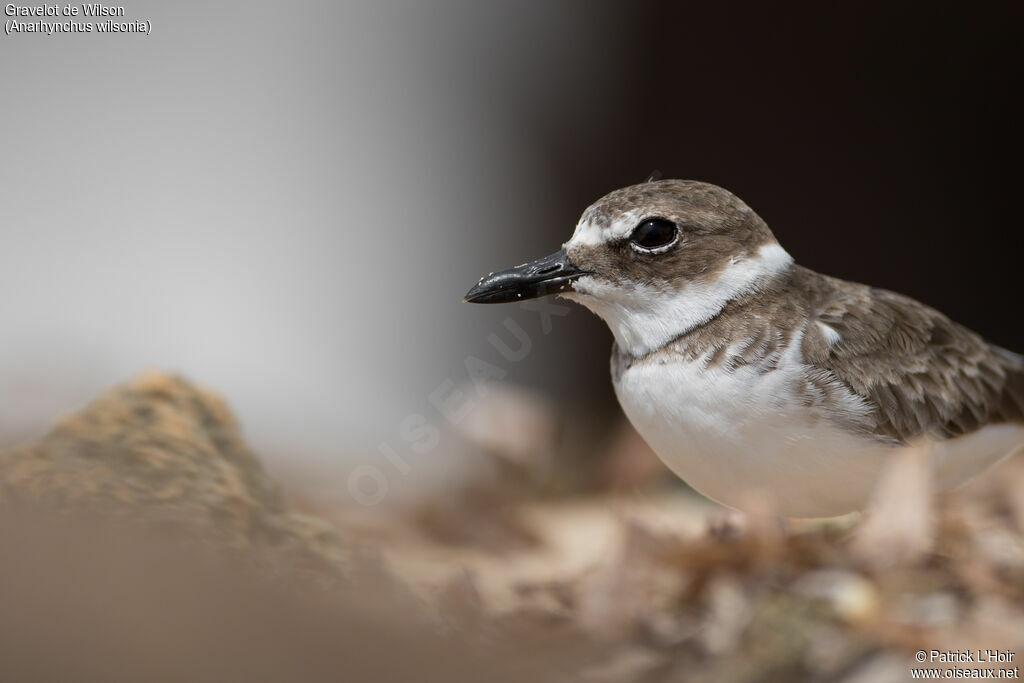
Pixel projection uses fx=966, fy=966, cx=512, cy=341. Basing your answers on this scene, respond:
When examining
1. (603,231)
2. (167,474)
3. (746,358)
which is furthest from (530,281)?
(167,474)

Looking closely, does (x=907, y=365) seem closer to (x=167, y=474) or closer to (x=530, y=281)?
(x=530, y=281)

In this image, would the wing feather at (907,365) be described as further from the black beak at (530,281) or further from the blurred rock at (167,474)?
the blurred rock at (167,474)

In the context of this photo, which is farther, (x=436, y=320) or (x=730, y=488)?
(x=436, y=320)

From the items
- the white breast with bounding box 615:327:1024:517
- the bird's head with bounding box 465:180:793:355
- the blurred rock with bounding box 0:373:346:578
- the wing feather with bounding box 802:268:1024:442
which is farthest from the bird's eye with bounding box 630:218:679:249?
the blurred rock with bounding box 0:373:346:578

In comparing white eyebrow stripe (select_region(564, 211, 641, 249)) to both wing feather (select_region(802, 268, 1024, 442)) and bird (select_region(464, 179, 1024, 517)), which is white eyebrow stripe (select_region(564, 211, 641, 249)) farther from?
wing feather (select_region(802, 268, 1024, 442))

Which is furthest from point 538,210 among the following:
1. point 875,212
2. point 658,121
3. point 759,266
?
point 759,266

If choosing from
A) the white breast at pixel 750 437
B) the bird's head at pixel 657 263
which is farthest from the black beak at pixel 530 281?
the white breast at pixel 750 437

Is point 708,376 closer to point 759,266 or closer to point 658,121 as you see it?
point 759,266
